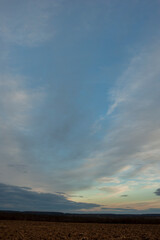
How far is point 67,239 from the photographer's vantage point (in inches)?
1069

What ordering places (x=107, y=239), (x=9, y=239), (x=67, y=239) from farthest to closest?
1. (x=107, y=239)
2. (x=67, y=239)
3. (x=9, y=239)

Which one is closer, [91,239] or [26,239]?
[26,239]

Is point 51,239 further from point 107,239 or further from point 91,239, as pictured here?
point 107,239

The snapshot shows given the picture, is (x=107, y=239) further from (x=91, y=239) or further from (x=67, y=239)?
(x=67, y=239)

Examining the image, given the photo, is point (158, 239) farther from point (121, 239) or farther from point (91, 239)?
point (91, 239)

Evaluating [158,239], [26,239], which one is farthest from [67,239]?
[158,239]

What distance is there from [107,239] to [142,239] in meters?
5.43

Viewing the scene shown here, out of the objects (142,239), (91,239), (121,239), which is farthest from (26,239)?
(142,239)

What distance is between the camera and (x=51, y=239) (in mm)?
27344

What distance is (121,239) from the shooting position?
29.8 meters

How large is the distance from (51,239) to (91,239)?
18.6ft

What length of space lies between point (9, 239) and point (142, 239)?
62.1 feet

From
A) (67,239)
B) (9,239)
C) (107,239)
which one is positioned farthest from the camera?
(107,239)

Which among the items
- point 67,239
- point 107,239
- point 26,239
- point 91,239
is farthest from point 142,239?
point 26,239
